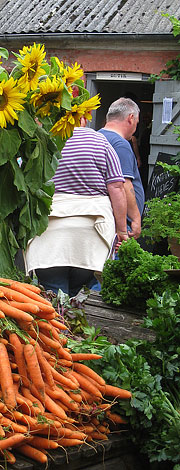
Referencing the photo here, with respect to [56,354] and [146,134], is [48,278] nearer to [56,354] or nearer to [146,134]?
[56,354]

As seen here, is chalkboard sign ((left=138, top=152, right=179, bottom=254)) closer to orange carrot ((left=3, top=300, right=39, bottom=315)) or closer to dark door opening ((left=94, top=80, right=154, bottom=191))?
dark door opening ((left=94, top=80, right=154, bottom=191))

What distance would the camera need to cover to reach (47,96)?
2.75 m

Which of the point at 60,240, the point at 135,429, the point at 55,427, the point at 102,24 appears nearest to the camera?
the point at 55,427

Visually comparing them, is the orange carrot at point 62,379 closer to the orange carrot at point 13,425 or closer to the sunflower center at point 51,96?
the orange carrot at point 13,425

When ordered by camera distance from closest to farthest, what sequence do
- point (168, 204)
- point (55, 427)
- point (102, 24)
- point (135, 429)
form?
point (55, 427), point (135, 429), point (168, 204), point (102, 24)

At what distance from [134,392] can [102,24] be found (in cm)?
755

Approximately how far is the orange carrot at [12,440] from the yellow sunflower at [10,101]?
1.13 meters

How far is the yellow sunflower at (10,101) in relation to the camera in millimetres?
2658

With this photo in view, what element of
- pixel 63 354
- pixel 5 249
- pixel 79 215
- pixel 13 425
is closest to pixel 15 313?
pixel 63 354

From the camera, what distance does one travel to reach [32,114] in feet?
9.39

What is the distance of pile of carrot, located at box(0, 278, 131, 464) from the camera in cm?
229

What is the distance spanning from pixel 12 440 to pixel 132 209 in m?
3.44

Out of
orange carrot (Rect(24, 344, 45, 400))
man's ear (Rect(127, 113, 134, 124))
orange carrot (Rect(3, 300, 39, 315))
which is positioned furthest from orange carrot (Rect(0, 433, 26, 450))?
man's ear (Rect(127, 113, 134, 124))

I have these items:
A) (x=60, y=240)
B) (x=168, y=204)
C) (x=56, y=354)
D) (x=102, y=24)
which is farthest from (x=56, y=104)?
(x=102, y=24)
